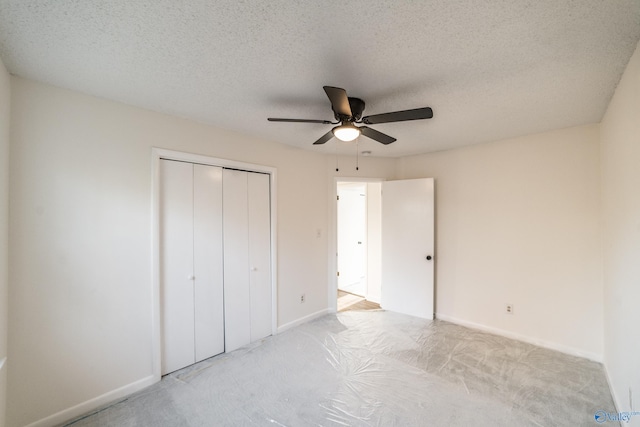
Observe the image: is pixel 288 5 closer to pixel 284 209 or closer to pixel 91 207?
pixel 91 207

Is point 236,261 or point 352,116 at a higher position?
point 352,116

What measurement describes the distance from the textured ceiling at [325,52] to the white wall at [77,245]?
23 cm

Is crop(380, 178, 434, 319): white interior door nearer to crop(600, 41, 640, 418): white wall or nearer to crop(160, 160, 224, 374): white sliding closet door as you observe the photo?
crop(600, 41, 640, 418): white wall

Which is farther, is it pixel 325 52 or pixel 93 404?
pixel 93 404

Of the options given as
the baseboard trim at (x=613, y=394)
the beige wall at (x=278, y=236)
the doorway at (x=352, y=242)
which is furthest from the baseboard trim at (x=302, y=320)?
the baseboard trim at (x=613, y=394)

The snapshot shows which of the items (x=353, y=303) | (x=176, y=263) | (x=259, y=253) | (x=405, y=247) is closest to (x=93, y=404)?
(x=176, y=263)

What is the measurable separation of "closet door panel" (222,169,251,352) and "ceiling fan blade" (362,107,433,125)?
5.46ft

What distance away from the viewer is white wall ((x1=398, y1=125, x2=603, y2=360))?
267 centimetres

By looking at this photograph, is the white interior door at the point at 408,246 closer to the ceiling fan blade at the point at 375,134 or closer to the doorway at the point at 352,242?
the doorway at the point at 352,242

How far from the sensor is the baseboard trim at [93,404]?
1825mm

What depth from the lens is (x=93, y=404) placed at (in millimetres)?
1997

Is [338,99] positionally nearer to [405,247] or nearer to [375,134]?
[375,134]

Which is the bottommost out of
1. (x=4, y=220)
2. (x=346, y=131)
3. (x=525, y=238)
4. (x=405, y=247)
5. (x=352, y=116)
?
(x=405, y=247)

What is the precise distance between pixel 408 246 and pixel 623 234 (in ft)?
7.28
